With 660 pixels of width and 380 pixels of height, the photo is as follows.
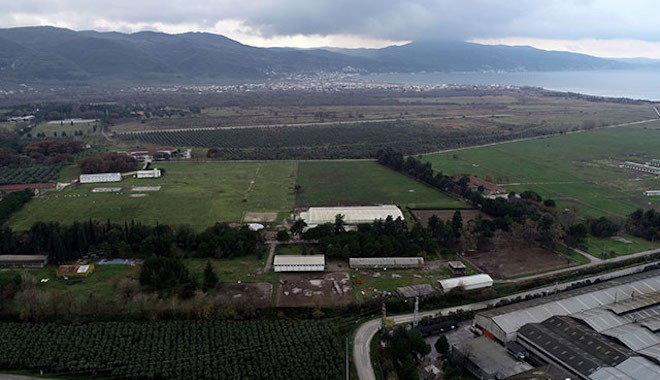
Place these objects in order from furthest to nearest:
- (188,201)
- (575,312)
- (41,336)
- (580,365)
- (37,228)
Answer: (188,201)
(37,228)
(575,312)
(41,336)
(580,365)

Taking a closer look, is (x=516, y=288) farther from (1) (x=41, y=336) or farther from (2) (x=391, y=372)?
(1) (x=41, y=336)

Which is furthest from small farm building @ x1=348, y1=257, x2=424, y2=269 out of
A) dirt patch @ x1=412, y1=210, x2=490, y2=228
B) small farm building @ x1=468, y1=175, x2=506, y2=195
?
small farm building @ x1=468, y1=175, x2=506, y2=195

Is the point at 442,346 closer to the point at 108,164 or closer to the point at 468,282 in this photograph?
the point at 468,282

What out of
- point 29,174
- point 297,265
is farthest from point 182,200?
point 29,174

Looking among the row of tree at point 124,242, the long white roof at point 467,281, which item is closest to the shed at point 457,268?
the long white roof at point 467,281

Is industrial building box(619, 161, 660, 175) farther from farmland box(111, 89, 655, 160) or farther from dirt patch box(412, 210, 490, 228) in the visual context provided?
dirt patch box(412, 210, 490, 228)

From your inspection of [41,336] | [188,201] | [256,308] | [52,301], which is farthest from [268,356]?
[188,201]
